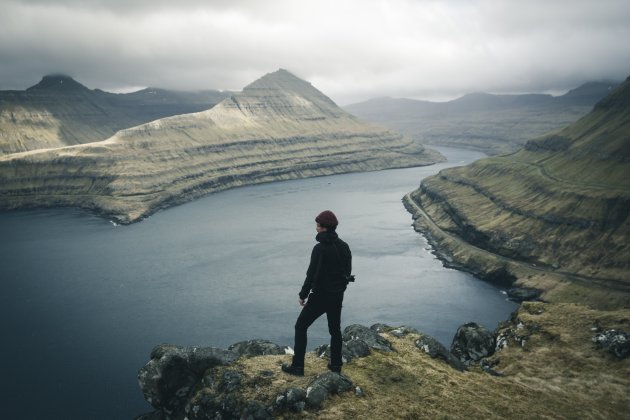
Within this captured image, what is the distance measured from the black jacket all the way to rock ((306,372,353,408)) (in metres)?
3.17

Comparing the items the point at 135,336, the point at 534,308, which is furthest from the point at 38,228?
the point at 534,308

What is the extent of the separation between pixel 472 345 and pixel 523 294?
66588mm

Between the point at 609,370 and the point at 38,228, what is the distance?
582 feet

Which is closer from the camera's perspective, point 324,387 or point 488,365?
point 324,387

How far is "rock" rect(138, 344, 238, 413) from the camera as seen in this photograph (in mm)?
19547

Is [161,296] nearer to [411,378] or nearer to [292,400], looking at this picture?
[411,378]

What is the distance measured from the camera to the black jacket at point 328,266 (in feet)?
48.2

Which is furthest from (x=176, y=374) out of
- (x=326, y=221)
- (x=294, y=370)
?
(x=326, y=221)

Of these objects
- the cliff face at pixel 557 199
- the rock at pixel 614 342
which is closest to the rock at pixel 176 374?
the rock at pixel 614 342

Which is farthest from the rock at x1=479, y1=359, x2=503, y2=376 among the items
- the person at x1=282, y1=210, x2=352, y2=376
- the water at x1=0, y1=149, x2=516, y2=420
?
the water at x1=0, y1=149, x2=516, y2=420

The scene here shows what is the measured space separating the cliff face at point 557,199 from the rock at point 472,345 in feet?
234

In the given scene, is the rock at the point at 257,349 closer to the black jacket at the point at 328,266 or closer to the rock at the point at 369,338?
the rock at the point at 369,338

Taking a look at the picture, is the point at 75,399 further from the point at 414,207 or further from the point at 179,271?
the point at 414,207

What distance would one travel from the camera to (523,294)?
84.6 meters
